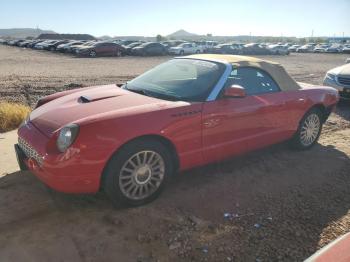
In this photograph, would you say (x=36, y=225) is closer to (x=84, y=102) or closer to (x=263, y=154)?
(x=84, y=102)

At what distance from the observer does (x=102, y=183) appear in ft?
12.4

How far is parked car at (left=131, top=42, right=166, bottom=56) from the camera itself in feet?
116

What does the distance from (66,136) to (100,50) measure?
3061 cm

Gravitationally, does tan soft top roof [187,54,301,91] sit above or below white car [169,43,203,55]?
above

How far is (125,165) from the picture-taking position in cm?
379

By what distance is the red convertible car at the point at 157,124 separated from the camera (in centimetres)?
361

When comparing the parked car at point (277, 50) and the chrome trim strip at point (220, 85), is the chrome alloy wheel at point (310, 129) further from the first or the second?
the parked car at point (277, 50)

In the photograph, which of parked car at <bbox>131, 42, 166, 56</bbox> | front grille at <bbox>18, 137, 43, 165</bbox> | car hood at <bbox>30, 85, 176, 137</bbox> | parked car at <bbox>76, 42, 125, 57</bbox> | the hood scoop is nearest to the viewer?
front grille at <bbox>18, 137, 43, 165</bbox>

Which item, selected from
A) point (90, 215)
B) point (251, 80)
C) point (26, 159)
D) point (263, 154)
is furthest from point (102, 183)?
point (263, 154)

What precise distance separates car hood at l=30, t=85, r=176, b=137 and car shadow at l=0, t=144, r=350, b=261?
83 cm

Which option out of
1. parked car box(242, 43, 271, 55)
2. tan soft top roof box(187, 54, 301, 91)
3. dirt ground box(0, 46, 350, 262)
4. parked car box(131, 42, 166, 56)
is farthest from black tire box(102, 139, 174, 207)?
parked car box(242, 43, 271, 55)

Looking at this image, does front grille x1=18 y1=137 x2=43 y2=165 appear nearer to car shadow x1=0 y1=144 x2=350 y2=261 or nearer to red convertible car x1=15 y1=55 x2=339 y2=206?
red convertible car x1=15 y1=55 x2=339 y2=206

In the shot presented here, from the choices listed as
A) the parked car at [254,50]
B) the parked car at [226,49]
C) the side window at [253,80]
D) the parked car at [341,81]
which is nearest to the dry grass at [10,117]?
the side window at [253,80]

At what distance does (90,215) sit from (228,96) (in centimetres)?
203
